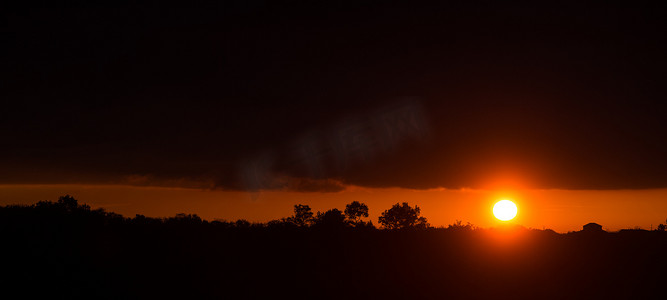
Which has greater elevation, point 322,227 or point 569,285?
point 322,227

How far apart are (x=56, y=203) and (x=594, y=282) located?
39877mm

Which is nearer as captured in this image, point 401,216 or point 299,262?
point 299,262

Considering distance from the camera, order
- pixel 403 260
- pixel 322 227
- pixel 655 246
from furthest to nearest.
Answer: pixel 322 227 → pixel 655 246 → pixel 403 260

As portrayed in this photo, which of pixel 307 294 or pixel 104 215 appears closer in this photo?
pixel 307 294

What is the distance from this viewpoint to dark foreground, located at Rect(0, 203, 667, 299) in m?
39.6

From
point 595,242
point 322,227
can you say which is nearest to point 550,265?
point 595,242

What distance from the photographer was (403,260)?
4769 centimetres

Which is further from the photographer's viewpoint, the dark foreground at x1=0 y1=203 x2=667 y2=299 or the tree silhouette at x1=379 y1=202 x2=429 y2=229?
the tree silhouette at x1=379 y1=202 x2=429 y2=229

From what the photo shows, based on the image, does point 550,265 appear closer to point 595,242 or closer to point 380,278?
point 595,242

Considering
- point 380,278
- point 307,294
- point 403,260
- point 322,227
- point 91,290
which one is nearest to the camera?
point 91,290

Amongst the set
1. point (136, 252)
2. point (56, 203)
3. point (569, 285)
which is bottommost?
point (569, 285)

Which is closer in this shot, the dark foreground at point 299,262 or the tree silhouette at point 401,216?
the dark foreground at point 299,262

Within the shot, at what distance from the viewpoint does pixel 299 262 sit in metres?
46.2

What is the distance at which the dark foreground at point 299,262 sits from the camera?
3956 centimetres
